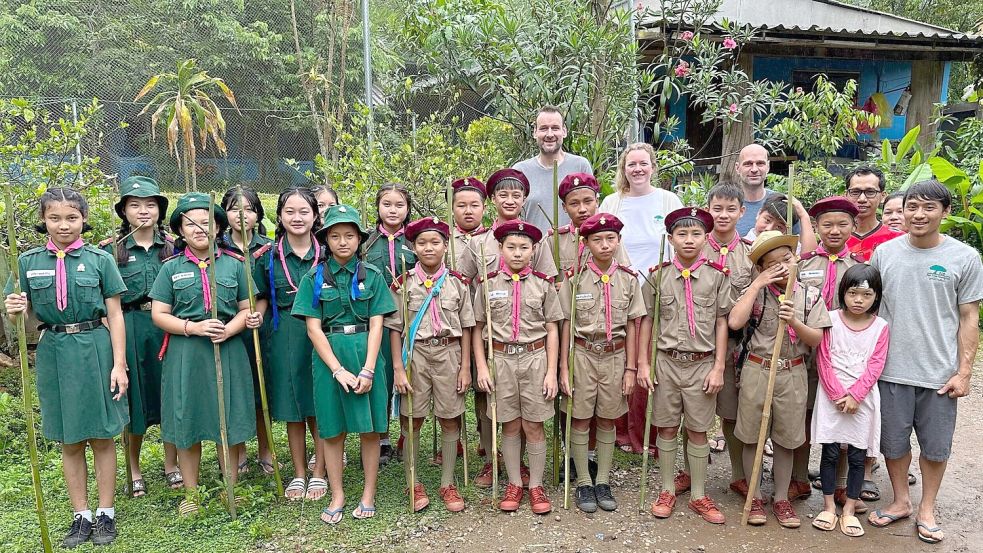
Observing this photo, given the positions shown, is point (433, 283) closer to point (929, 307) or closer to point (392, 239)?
point (392, 239)

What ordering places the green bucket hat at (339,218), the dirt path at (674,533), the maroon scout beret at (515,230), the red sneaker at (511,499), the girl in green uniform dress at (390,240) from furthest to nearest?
the girl in green uniform dress at (390,240) < the red sneaker at (511,499) < the maroon scout beret at (515,230) < the green bucket hat at (339,218) < the dirt path at (674,533)

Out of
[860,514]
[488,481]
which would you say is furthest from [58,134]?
[860,514]

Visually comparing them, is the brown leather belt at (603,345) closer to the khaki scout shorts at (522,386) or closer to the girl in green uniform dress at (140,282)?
the khaki scout shorts at (522,386)

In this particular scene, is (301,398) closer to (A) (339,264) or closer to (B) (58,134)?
(A) (339,264)

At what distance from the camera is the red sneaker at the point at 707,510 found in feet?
12.3

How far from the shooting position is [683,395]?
3795 millimetres

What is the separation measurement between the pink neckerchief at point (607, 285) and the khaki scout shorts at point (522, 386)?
0.40m

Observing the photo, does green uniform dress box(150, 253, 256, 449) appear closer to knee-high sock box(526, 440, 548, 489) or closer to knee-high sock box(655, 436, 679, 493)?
knee-high sock box(526, 440, 548, 489)

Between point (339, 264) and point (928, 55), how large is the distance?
12.1 meters

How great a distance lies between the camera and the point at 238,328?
378 centimetres

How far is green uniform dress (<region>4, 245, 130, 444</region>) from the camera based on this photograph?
137 inches

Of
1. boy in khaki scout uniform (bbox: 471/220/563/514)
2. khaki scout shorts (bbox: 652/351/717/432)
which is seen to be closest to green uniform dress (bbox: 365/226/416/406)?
boy in khaki scout uniform (bbox: 471/220/563/514)

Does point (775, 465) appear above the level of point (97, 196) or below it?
below

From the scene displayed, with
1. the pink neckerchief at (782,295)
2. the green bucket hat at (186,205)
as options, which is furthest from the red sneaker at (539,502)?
the green bucket hat at (186,205)
